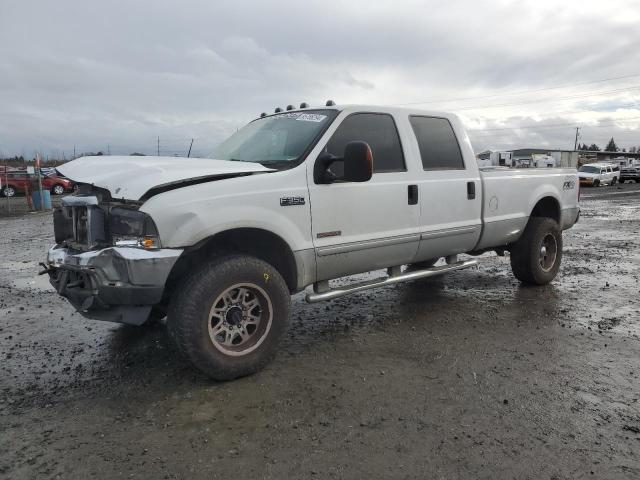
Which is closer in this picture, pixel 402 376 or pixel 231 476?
pixel 231 476

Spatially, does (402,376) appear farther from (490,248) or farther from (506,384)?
(490,248)

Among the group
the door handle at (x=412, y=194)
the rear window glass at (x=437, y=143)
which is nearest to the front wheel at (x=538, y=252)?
the rear window glass at (x=437, y=143)

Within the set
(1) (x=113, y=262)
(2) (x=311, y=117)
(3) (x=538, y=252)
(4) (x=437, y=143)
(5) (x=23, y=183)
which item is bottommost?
(3) (x=538, y=252)

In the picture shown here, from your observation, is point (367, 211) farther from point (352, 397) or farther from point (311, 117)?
point (352, 397)

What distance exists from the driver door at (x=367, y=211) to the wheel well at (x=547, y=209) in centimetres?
245

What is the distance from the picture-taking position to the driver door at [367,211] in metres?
4.06

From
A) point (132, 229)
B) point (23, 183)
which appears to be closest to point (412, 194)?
point (132, 229)

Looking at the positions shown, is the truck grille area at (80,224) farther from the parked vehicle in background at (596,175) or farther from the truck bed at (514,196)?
A: the parked vehicle in background at (596,175)

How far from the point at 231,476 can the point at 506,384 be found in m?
2.02

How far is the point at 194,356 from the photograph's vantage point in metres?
3.37

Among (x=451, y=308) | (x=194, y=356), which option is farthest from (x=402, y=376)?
(x=451, y=308)

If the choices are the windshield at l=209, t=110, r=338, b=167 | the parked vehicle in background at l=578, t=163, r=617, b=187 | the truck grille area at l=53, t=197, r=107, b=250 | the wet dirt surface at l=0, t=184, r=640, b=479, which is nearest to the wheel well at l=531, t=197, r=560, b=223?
the wet dirt surface at l=0, t=184, r=640, b=479

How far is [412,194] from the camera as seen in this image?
466 cm

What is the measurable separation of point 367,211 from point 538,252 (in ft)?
9.59
